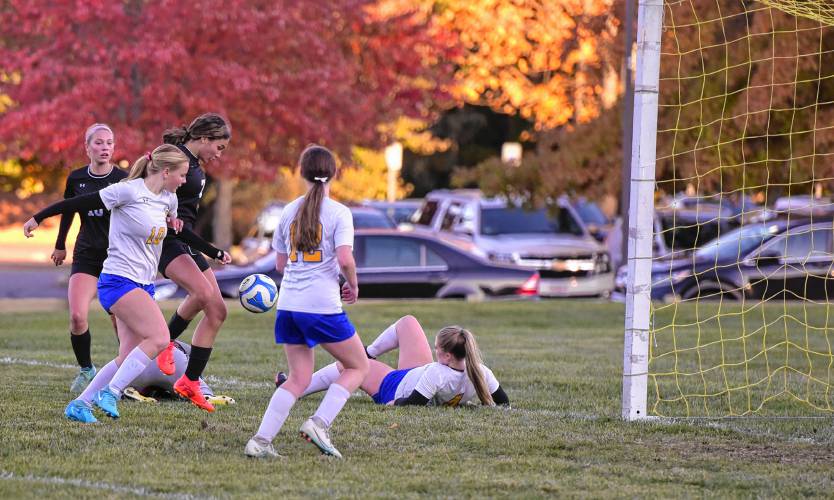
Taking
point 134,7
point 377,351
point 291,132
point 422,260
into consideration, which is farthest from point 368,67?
point 377,351

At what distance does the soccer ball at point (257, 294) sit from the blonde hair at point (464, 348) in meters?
1.09

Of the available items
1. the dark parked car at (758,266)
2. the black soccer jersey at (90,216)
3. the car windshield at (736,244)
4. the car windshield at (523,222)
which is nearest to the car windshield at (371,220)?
the car windshield at (523,222)

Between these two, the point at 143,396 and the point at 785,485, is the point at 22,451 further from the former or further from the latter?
the point at 785,485

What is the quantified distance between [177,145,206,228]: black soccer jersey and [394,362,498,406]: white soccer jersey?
1.80 metres

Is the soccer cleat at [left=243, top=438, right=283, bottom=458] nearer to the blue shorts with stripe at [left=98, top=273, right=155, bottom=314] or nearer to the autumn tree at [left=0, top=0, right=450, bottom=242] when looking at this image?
the blue shorts with stripe at [left=98, top=273, right=155, bottom=314]

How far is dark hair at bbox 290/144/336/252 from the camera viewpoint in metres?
7.07

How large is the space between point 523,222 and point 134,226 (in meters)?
16.0

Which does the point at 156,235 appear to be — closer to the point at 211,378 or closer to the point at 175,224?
the point at 175,224

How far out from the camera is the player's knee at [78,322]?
32.1 ft

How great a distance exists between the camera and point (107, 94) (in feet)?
74.1

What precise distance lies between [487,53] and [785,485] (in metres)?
28.3

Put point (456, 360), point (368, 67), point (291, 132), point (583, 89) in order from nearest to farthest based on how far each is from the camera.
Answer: point (456, 360) → point (291, 132) → point (368, 67) → point (583, 89)

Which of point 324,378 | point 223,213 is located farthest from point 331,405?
point 223,213

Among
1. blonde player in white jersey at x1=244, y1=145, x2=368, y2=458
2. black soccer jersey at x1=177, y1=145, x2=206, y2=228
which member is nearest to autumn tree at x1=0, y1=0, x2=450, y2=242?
black soccer jersey at x1=177, y1=145, x2=206, y2=228
